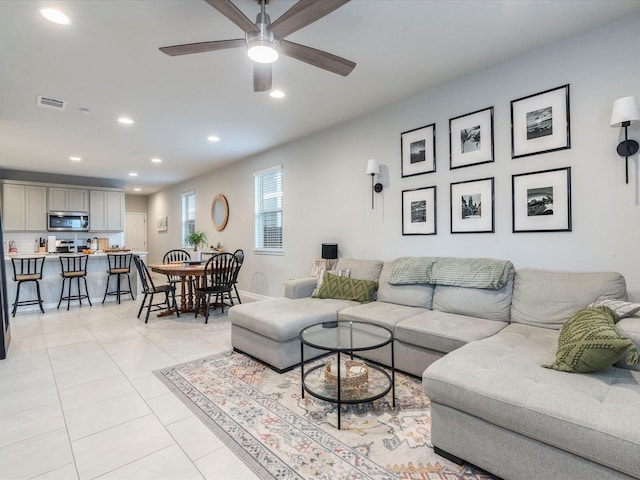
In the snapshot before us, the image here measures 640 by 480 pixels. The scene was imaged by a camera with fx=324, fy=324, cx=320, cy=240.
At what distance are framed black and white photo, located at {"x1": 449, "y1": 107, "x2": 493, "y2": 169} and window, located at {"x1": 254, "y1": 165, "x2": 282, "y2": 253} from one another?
9.61 ft

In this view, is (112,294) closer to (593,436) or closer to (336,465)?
(336,465)

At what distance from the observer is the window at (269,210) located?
552cm

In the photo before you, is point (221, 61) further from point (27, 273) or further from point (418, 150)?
point (27, 273)

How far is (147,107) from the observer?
3.77m

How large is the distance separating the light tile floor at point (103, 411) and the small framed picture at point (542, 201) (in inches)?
111

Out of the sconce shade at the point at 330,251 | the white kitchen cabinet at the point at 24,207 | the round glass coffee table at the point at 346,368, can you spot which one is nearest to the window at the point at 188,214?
the white kitchen cabinet at the point at 24,207

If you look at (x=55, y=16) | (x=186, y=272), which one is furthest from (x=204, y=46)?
(x=186, y=272)

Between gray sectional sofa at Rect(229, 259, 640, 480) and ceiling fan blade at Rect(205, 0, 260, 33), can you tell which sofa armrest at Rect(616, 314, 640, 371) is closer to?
gray sectional sofa at Rect(229, 259, 640, 480)

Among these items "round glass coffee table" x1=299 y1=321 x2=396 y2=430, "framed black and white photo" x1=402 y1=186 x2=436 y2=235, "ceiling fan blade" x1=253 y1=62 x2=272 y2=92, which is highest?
"ceiling fan blade" x1=253 y1=62 x2=272 y2=92

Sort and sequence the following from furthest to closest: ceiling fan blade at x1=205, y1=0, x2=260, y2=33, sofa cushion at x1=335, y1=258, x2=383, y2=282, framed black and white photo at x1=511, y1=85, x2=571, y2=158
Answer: sofa cushion at x1=335, y1=258, x2=383, y2=282 → framed black and white photo at x1=511, y1=85, x2=571, y2=158 → ceiling fan blade at x1=205, y1=0, x2=260, y2=33

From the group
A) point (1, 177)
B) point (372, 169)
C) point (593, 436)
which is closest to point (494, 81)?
point (372, 169)

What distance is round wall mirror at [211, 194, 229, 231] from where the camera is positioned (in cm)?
673

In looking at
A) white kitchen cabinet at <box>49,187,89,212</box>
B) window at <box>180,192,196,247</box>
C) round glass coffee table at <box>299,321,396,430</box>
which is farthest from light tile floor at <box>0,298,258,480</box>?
window at <box>180,192,196,247</box>

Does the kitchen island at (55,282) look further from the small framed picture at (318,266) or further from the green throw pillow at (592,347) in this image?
the green throw pillow at (592,347)
